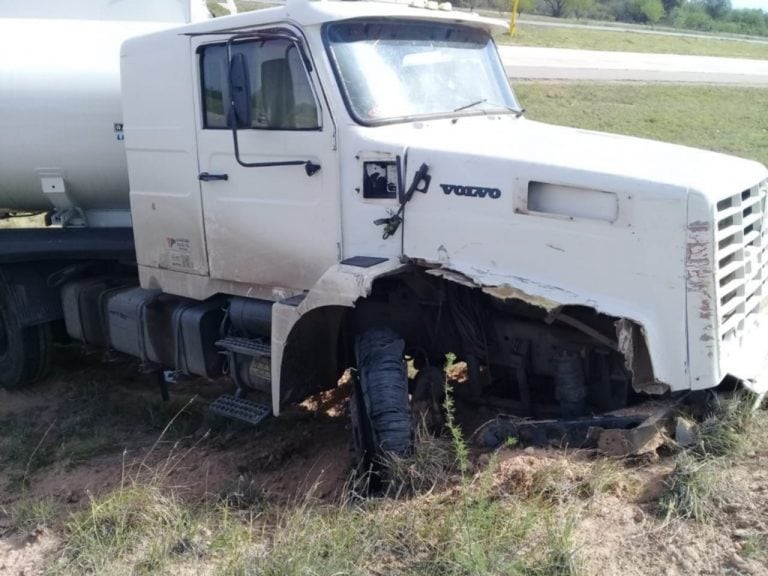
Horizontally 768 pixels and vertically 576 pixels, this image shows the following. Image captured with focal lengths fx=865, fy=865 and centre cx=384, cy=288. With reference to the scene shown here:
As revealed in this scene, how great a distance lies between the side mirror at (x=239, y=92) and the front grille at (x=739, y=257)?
2615mm

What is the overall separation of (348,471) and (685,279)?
2.23 m

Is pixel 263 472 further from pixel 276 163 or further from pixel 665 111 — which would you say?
pixel 665 111

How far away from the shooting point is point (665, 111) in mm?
18109

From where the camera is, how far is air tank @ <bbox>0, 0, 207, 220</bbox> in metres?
6.31

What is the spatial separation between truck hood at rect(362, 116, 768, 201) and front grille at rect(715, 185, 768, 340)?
0.10 meters

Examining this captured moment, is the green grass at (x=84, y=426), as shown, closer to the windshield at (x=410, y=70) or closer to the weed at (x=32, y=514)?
the weed at (x=32, y=514)

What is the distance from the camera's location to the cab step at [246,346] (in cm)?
528

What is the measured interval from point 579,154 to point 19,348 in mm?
4978

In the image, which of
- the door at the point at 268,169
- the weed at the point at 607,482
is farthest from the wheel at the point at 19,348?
the weed at the point at 607,482

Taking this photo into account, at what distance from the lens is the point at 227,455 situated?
5.64 metres

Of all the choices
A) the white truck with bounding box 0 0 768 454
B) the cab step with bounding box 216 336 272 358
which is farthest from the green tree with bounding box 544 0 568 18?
the cab step with bounding box 216 336 272 358

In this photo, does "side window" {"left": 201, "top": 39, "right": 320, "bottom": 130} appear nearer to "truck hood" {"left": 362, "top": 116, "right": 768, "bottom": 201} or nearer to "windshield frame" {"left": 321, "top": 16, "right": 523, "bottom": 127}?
"windshield frame" {"left": 321, "top": 16, "right": 523, "bottom": 127}

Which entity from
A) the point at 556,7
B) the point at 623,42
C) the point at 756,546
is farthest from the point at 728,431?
the point at 556,7

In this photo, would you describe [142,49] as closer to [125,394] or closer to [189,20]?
[189,20]
